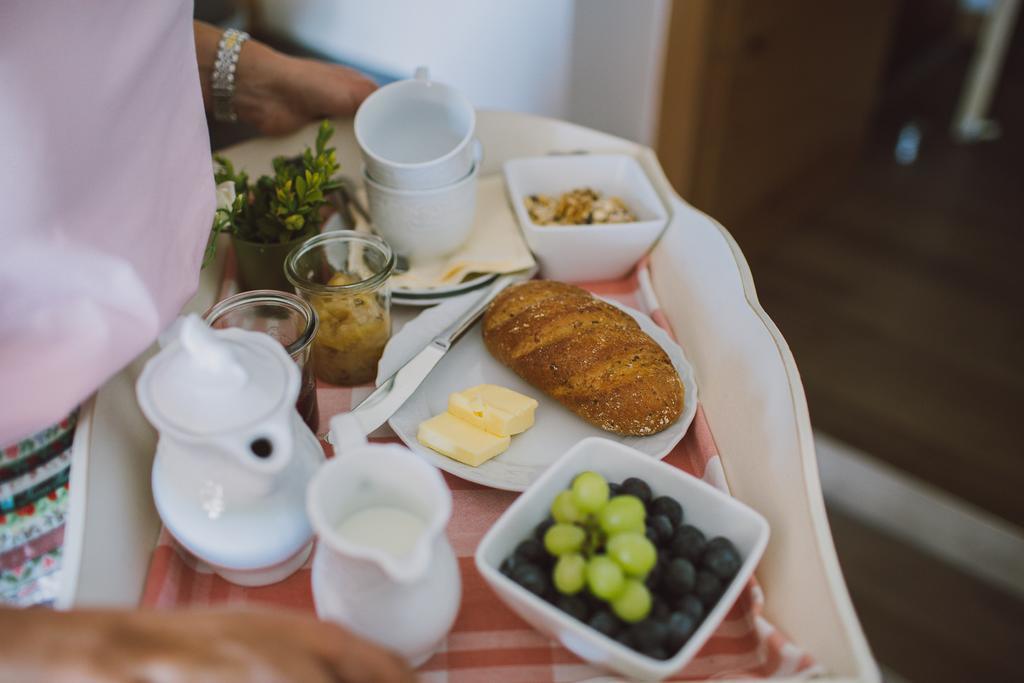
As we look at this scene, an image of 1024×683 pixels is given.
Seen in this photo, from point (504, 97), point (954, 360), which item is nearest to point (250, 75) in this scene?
point (504, 97)

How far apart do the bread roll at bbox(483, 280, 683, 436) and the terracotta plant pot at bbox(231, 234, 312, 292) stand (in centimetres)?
24

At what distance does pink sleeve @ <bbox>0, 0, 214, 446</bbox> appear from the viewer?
23.7 inches

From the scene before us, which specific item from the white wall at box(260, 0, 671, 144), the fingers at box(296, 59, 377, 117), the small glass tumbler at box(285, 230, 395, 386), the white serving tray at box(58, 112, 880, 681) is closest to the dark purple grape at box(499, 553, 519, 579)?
the white serving tray at box(58, 112, 880, 681)

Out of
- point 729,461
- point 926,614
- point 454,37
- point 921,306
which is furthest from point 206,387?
point 921,306

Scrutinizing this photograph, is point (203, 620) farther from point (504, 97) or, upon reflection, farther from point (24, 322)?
point (504, 97)

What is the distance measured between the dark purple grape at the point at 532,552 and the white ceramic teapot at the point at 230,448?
0.17m

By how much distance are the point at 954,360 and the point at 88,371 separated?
6.61 feet

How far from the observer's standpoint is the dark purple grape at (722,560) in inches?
24.1

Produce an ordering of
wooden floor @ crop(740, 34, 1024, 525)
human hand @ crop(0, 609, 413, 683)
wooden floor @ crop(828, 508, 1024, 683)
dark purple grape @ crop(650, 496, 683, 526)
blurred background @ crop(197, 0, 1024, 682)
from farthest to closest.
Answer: wooden floor @ crop(740, 34, 1024, 525)
blurred background @ crop(197, 0, 1024, 682)
wooden floor @ crop(828, 508, 1024, 683)
dark purple grape @ crop(650, 496, 683, 526)
human hand @ crop(0, 609, 413, 683)

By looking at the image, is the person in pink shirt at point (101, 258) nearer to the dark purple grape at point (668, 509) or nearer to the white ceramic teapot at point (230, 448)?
the white ceramic teapot at point (230, 448)

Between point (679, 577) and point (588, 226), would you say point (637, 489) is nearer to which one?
point (679, 577)

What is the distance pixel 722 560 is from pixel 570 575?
12cm

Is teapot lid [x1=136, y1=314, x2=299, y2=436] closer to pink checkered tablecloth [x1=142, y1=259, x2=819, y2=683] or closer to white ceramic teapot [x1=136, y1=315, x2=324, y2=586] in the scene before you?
white ceramic teapot [x1=136, y1=315, x2=324, y2=586]

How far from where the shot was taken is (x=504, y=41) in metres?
1.75
